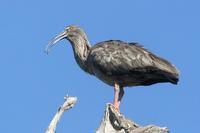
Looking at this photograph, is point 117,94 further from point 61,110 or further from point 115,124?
point 61,110

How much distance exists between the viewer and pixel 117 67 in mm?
20062

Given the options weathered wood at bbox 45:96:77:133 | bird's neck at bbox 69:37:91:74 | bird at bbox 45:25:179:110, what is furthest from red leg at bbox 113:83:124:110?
weathered wood at bbox 45:96:77:133

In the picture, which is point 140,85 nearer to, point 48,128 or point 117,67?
A: point 117,67

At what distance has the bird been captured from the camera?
19.4 m

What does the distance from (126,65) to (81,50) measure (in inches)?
76.3

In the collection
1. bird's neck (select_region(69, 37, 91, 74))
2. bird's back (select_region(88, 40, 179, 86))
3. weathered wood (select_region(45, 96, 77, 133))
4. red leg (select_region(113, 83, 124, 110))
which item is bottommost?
weathered wood (select_region(45, 96, 77, 133))

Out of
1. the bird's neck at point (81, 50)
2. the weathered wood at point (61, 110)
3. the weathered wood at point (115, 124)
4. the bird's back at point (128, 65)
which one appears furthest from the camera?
the bird's neck at point (81, 50)

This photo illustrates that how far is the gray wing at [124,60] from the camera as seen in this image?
64.1ft

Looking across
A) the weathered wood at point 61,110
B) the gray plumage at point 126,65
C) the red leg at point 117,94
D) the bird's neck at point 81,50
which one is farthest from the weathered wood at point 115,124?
the bird's neck at point 81,50

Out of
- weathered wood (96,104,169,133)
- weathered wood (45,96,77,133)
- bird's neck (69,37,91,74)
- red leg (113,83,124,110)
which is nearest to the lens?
weathered wood (45,96,77,133)

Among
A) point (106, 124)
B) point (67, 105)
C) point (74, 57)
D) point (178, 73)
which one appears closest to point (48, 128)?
point (67, 105)

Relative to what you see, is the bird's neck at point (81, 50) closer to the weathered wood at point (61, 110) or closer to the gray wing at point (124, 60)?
the gray wing at point (124, 60)

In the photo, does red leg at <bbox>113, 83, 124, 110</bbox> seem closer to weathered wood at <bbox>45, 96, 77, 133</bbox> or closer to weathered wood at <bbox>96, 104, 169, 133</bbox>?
weathered wood at <bbox>96, 104, 169, 133</bbox>

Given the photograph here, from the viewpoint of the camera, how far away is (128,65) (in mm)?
19922
